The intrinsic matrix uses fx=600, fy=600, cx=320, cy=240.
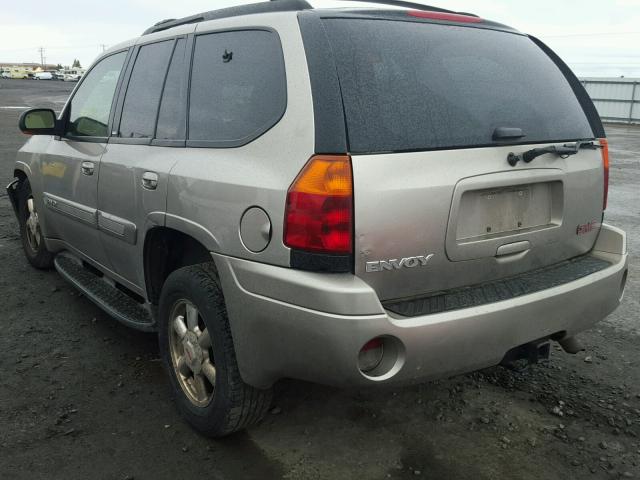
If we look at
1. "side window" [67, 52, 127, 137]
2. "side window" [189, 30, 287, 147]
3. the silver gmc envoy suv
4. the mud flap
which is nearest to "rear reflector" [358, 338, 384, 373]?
the silver gmc envoy suv

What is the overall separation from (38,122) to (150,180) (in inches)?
70.2

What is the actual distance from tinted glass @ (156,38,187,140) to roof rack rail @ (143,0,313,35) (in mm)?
234

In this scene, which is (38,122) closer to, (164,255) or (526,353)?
(164,255)

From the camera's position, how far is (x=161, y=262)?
3.11 m

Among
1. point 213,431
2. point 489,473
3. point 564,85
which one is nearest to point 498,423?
point 489,473

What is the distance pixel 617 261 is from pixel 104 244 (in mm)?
2807

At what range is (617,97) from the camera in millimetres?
27406

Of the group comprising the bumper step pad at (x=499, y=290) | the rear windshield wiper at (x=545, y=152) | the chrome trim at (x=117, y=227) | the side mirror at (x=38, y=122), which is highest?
the side mirror at (x=38, y=122)

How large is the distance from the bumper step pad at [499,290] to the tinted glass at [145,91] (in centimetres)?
171

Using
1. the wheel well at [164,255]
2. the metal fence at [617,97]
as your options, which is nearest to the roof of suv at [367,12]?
the wheel well at [164,255]

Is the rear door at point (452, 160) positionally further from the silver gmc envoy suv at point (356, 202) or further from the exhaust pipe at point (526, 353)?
the exhaust pipe at point (526, 353)

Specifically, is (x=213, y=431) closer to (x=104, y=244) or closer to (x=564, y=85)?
(x=104, y=244)

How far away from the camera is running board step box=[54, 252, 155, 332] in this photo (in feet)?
10.8

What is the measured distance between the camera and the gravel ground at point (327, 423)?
258 centimetres
